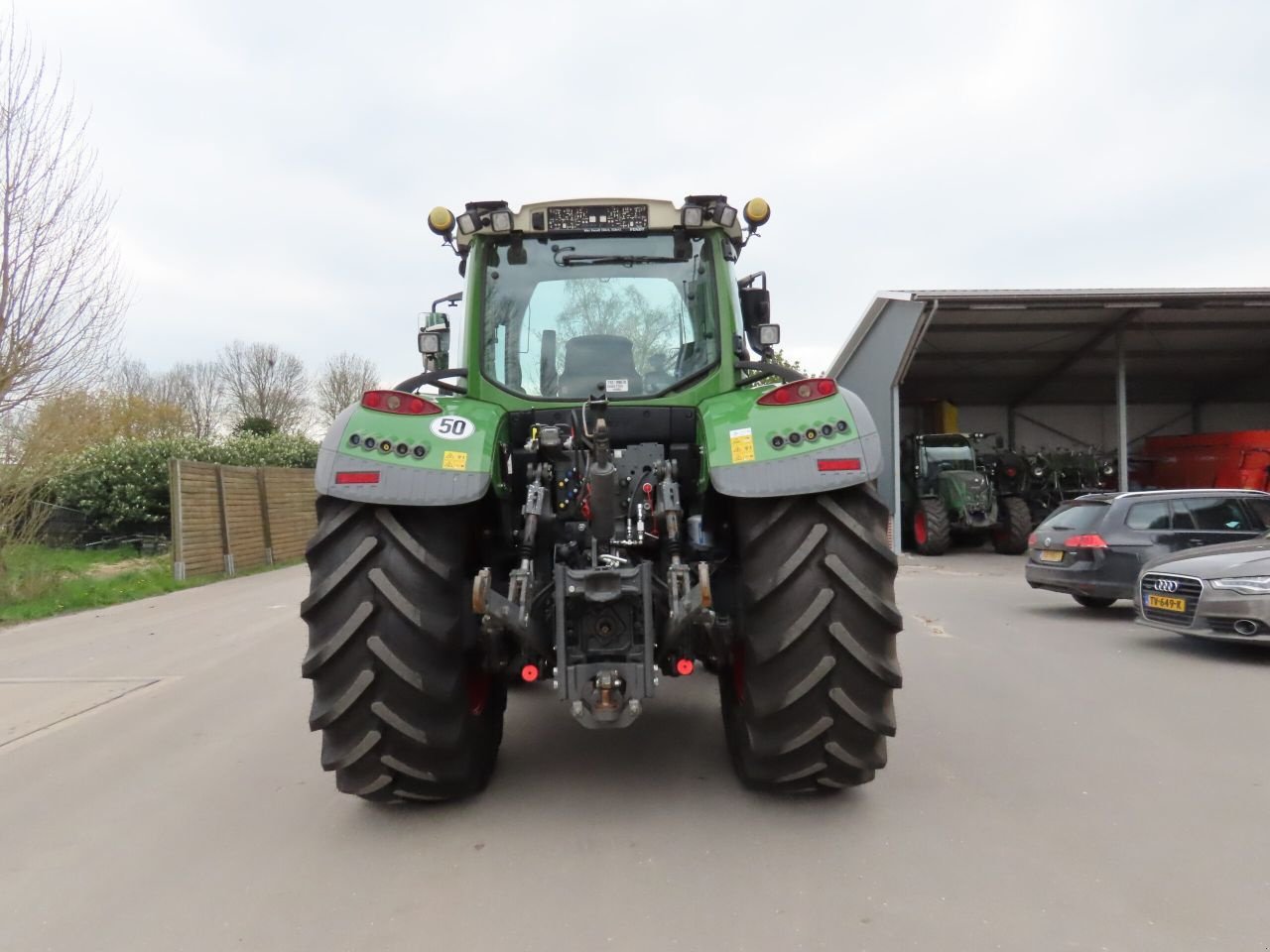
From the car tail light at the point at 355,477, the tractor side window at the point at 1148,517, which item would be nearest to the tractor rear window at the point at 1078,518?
the tractor side window at the point at 1148,517

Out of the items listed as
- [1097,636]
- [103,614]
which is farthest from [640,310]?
[103,614]

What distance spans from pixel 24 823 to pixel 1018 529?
62.2 ft

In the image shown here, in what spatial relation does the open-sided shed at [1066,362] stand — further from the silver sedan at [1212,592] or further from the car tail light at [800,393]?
the car tail light at [800,393]

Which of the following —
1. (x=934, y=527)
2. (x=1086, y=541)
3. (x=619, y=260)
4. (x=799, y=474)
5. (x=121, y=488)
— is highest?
(x=619, y=260)

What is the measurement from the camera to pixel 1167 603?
8.09 meters

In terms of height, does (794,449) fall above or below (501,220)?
below

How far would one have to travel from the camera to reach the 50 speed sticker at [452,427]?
394 cm

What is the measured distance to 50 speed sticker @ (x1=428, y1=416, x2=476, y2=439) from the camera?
3.94 metres

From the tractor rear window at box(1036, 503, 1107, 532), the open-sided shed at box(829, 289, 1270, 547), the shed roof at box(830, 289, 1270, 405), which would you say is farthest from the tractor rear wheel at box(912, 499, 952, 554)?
the tractor rear window at box(1036, 503, 1107, 532)

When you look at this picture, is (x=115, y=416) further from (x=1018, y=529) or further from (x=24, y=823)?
(x=24, y=823)

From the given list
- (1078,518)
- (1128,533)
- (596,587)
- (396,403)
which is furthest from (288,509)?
(596,587)

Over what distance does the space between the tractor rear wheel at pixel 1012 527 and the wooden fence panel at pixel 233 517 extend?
15.4 m

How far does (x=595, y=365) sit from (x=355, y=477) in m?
1.35

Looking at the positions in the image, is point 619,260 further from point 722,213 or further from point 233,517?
point 233,517
